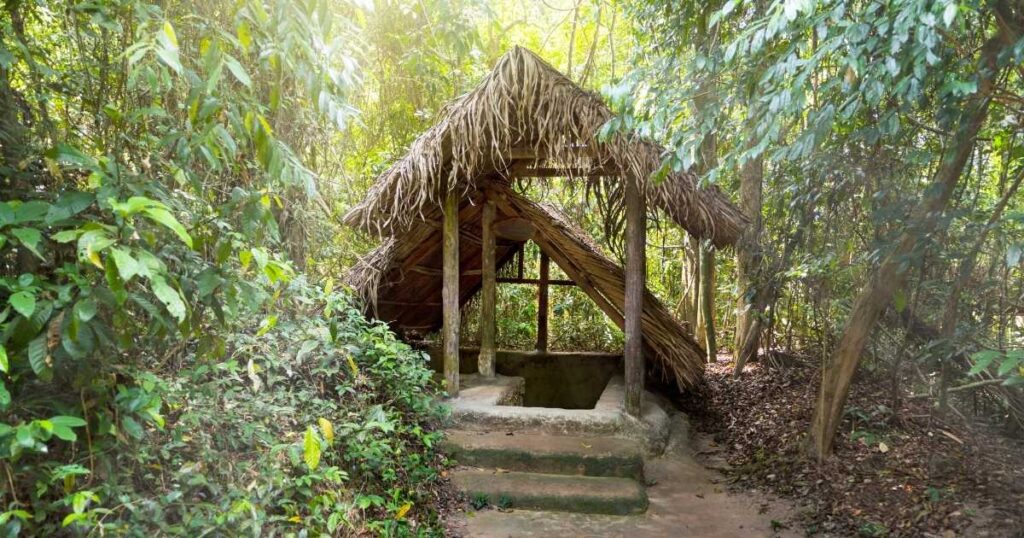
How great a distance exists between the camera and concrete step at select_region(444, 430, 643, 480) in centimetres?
486

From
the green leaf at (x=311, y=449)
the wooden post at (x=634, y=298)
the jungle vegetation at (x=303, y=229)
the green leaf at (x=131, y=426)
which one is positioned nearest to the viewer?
the jungle vegetation at (x=303, y=229)

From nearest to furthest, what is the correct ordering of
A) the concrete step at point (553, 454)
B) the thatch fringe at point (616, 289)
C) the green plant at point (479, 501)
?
the green plant at point (479, 501), the concrete step at point (553, 454), the thatch fringe at point (616, 289)

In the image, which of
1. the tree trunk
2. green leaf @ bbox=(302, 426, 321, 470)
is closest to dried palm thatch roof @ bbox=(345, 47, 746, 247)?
the tree trunk

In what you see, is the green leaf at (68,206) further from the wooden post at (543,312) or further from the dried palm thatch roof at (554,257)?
the wooden post at (543,312)

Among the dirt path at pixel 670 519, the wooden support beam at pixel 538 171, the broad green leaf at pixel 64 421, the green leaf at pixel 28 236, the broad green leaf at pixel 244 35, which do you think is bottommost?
the dirt path at pixel 670 519

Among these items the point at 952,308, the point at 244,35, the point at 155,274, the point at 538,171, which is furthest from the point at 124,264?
the point at 952,308

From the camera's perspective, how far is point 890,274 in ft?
14.6

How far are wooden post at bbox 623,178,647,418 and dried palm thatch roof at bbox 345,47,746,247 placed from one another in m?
0.29

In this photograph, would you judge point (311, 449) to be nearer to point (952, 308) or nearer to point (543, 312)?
point (952, 308)

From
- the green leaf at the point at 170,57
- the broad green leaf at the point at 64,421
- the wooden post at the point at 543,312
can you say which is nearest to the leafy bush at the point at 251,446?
the broad green leaf at the point at 64,421

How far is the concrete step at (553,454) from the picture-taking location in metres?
4.86

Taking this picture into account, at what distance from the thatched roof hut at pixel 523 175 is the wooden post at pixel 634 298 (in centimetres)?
28

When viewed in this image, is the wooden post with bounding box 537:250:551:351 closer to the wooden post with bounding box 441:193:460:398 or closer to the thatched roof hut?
the thatched roof hut

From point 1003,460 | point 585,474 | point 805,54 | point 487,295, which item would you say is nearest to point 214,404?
point 585,474
